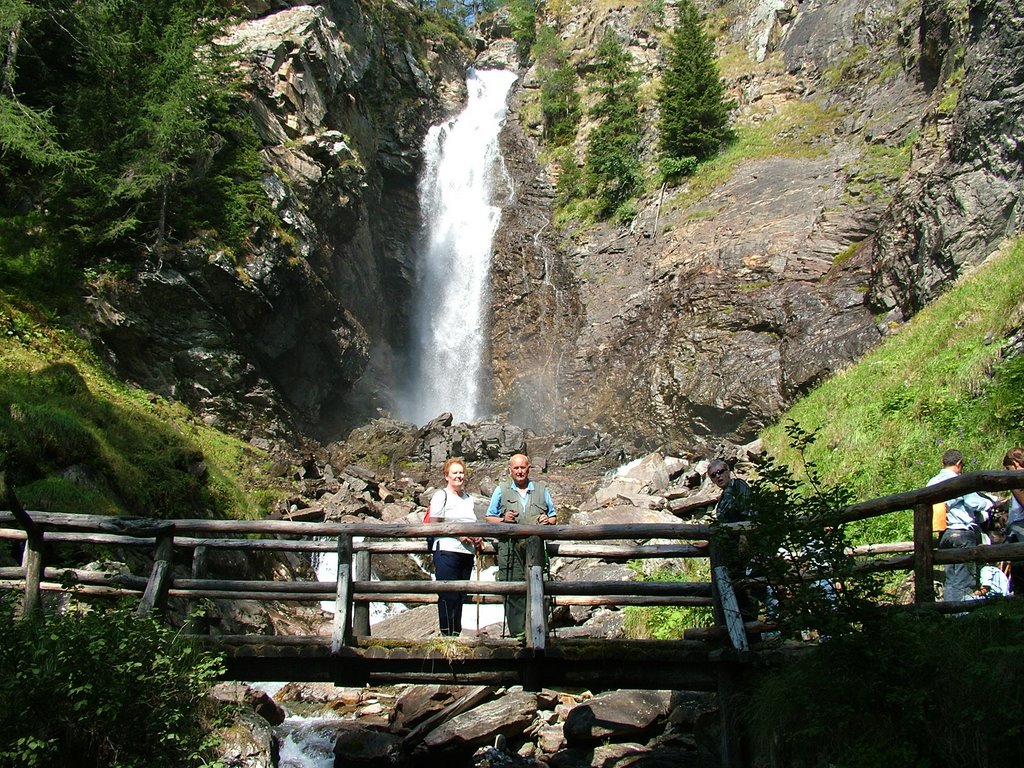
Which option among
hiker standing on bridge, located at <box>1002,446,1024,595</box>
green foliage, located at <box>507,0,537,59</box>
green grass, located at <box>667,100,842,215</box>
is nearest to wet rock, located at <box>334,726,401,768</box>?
hiker standing on bridge, located at <box>1002,446,1024,595</box>

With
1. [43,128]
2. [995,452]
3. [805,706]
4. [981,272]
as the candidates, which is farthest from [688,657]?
[43,128]

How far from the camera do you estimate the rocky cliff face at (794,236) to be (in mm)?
17250

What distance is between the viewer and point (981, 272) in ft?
48.0

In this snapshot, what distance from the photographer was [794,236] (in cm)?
2297

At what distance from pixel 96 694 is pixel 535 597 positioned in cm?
338

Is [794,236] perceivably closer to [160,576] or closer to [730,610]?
[730,610]

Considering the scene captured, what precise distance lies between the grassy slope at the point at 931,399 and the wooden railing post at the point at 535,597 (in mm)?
4534

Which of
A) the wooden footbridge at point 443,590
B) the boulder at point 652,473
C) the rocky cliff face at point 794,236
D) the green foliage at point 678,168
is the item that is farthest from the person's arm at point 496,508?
the green foliage at point 678,168

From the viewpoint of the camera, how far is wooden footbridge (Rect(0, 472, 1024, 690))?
241 inches

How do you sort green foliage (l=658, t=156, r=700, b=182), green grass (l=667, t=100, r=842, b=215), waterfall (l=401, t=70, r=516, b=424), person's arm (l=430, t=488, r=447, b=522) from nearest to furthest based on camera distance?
person's arm (l=430, t=488, r=447, b=522)
green grass (l=667, t=100, r=842, b=215)
green foliage (l=658, t=156, r=700, b=182)
waterfall (l=401, t=70, r=516, b=424)

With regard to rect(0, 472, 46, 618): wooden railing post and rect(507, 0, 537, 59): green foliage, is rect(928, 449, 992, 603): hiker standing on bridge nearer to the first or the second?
rect(0, 472, 46, 618): wooden railing post

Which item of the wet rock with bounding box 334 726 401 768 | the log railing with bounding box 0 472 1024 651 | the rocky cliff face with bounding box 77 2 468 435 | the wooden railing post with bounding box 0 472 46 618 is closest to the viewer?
the log railing with bounding box 0 472 1024 651

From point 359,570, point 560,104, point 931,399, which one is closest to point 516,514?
point 359,570

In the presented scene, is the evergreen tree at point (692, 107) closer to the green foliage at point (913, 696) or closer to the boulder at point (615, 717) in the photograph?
the boulder at point (615, 717)
